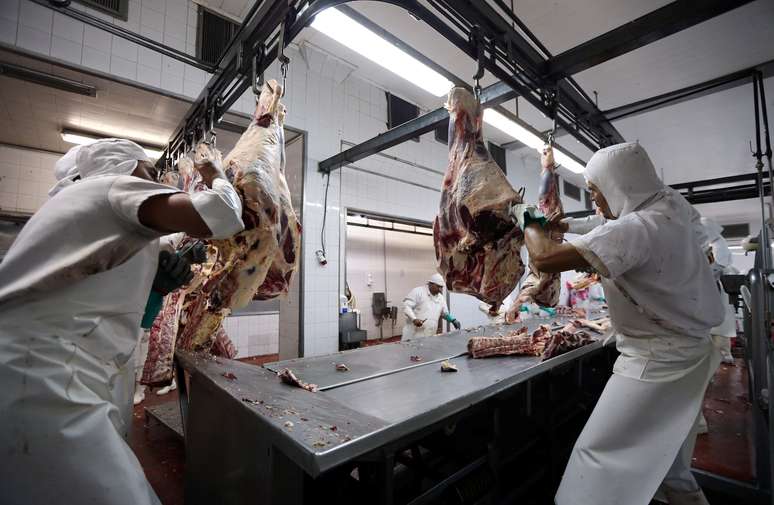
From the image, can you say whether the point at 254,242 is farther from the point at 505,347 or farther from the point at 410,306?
the point at 410,306

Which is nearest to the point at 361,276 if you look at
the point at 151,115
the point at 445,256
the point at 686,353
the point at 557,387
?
the point at 151,115

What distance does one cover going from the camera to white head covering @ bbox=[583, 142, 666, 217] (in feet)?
6.40

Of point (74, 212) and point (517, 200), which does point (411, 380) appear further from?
point (74, 212)

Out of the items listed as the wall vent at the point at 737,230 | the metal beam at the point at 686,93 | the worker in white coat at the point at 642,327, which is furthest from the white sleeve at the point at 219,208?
the wall vent at the point at 737,230

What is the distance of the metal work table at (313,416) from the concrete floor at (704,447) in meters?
0.76

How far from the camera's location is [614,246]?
1.66m

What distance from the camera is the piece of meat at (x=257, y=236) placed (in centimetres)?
180

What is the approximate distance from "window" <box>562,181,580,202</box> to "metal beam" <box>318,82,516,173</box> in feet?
30.9

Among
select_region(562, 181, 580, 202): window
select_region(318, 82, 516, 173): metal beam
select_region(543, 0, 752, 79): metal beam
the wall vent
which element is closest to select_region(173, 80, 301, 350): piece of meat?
select_region(318, 82, 516, 173): metal beam

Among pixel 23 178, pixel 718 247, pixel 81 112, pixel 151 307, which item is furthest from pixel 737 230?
pixel 23 178

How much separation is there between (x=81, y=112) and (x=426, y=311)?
246 inches

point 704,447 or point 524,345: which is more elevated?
point 524,345

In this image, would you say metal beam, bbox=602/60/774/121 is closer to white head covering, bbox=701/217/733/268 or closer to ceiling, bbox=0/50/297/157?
white head covering, bbox=701/217/733/268

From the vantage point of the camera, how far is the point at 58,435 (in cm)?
117
